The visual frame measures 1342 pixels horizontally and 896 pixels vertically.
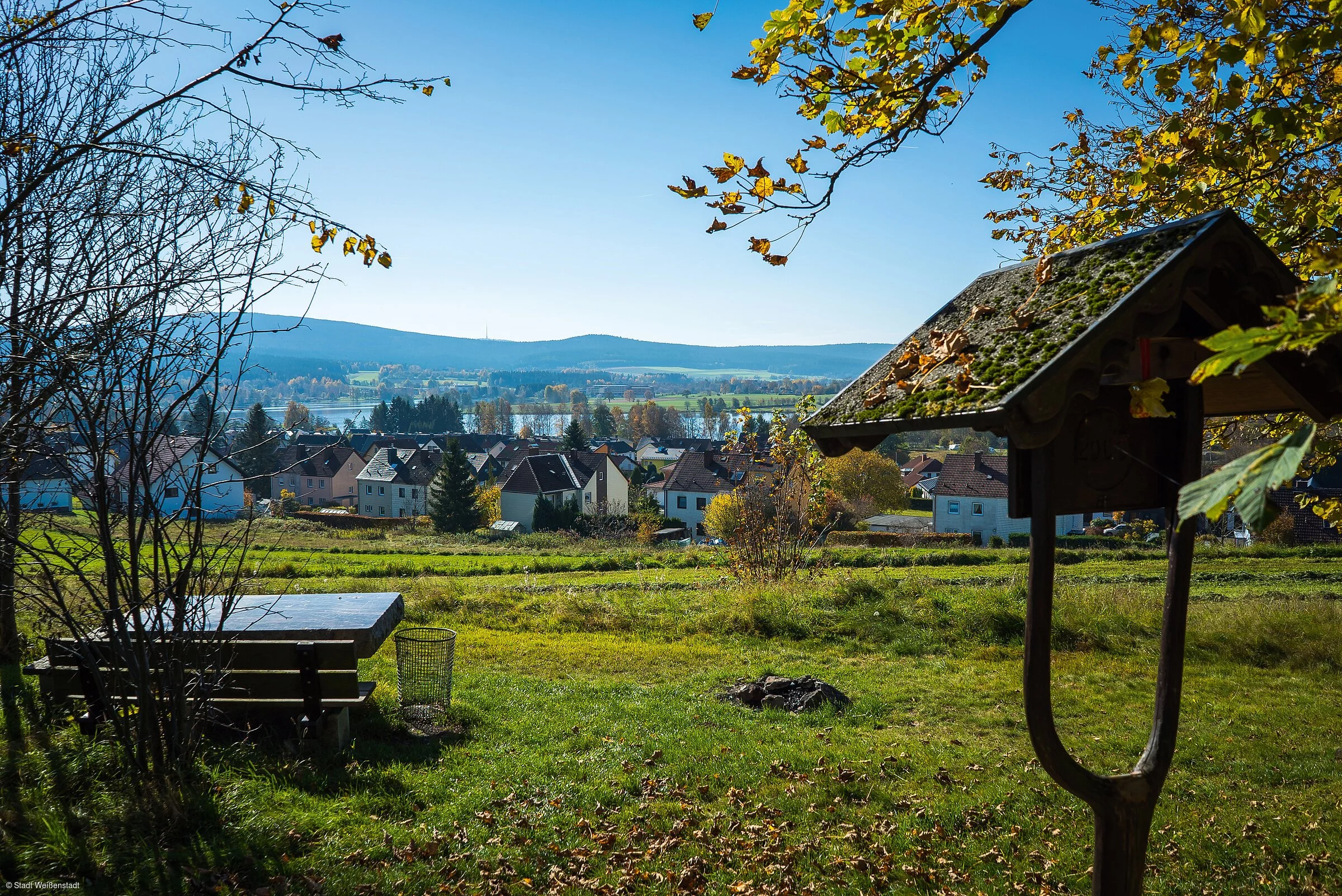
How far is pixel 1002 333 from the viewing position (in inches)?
140

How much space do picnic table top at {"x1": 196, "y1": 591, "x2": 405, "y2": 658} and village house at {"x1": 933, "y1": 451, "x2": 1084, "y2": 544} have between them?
170 ft

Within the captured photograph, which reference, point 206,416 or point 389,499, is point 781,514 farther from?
point 389,499

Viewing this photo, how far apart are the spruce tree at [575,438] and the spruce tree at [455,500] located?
21.7m

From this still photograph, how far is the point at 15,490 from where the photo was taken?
6199mm

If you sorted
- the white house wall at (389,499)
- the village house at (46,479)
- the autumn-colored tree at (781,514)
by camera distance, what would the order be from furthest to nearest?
the white house wall at (389,499), the autumn-colored tree at (781,514), the village house at (46,479)

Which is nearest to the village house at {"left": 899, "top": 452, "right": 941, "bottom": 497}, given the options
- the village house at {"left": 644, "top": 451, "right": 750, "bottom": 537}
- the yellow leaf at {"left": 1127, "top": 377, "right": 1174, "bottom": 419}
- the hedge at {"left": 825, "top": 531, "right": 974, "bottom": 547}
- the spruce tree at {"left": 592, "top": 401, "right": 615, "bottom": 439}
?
the village house at {"left": 644, "top": 451, "right": 750, "bottom": 537}

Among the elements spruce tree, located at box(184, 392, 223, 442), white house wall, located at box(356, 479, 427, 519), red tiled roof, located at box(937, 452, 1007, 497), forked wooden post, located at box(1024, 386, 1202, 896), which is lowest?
white house wall, located at box(356, 479, 427, 519)

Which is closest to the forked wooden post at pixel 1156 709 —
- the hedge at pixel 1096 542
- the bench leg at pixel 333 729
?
the bench leg at pixel 333 729

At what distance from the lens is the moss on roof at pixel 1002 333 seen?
318cm

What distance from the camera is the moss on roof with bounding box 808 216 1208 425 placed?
125 inches

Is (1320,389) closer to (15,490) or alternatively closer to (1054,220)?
(1054,220)

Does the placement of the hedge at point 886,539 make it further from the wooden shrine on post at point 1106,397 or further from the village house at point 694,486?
the wooden shrine on post at point 1106,397

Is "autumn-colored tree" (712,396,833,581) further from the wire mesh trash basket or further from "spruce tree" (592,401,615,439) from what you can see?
"spruce tree" (592,401,615,439)

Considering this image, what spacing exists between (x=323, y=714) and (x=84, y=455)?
273 centimetres
